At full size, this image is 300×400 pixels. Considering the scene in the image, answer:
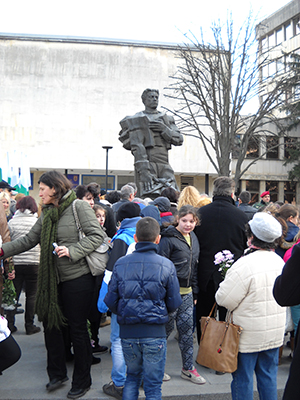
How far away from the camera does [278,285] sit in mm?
2053

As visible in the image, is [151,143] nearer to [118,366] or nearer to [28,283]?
[28,283]

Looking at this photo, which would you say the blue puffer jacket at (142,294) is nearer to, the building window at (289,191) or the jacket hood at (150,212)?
the jacket hood at (150,212)

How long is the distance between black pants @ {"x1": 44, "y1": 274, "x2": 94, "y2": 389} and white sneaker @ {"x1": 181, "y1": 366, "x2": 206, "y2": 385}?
1.03 metres

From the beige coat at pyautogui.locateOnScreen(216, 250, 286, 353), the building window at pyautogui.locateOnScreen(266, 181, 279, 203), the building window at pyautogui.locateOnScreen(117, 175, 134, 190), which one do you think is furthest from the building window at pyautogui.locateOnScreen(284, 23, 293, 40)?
the beige coat at pyautogui.locateOnScreen(216, 250, 286, 353)

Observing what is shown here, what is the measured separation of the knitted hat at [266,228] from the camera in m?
3.34

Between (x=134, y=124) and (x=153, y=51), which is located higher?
(x=153, y=51)

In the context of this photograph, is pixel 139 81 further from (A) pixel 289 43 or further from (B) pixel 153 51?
(A) pixel 289 43

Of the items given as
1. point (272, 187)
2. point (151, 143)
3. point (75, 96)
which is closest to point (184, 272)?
point (151, 143)

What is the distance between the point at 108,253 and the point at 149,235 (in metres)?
1.05

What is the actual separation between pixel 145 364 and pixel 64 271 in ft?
4.01

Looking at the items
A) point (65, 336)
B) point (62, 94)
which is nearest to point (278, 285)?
point (65, 336)

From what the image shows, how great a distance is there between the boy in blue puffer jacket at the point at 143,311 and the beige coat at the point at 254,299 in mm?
491

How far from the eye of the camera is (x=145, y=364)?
3379 mm

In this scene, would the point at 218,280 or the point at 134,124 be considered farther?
the point at 134,124
